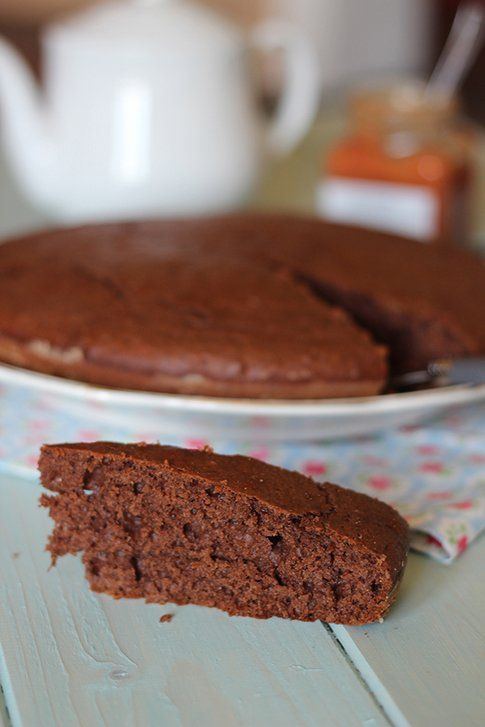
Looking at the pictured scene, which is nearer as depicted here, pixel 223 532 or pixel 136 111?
pixel 223 532

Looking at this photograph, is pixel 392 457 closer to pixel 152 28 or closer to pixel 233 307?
pixel 233 307

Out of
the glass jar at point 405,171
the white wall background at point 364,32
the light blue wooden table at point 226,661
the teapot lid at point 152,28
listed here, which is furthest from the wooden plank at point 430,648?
the white wall background at point 364,32

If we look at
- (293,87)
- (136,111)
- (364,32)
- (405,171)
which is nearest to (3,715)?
(136,111)

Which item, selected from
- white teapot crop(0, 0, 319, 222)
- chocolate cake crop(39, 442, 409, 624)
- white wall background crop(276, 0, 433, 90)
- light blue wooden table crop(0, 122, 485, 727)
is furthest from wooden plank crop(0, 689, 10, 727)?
white wall background crop(276, 0, 433, 90)

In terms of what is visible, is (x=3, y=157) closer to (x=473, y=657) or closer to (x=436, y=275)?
(x=436, y=275)

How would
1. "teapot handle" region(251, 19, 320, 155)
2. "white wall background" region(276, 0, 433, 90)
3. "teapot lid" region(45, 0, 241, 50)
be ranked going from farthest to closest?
"white wall background" region(276, 0, 433, 90) → "teapot handle" region(251, 19, 320, 155) → "teapot lid" region(45, 0, 241, 50)

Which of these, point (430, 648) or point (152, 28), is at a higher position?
point (152, 28)

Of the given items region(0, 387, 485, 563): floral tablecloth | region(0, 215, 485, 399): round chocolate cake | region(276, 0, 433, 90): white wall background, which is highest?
region(0, 215, 485, 399): round chocolate cake

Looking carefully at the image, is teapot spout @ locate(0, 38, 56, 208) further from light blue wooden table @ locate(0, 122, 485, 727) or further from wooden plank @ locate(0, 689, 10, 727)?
wooden plank @ locate(0, 689, 10, 727)
